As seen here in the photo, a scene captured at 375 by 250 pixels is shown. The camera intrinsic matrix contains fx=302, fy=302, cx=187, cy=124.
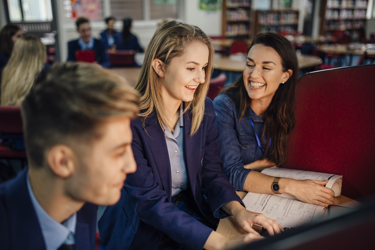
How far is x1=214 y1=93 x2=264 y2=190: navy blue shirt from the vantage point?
136 cm

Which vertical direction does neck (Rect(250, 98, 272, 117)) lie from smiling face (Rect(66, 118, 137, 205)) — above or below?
below

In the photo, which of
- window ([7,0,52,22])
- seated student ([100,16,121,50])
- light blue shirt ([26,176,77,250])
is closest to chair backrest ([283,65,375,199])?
light blue shirt ([26,176,77,250])

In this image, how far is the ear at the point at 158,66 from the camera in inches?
45.3

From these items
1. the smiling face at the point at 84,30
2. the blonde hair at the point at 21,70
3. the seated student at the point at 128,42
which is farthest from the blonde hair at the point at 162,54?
the seated student at the point at 128,42

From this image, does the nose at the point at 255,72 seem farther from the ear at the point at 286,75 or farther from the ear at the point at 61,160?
the ear at the point at 61,160

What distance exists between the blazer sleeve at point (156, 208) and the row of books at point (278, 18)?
9.68 meters

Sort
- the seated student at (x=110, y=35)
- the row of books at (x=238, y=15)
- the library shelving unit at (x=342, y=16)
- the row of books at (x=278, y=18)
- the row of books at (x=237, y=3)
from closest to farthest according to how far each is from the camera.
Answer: the seated student at (x=110, y=35) < the row of books at (x=237, y=3) < the row of books at (x=238, y=15) < the row of books at (x=278, y=18) < the library shelving unit at (x=342, y=16)

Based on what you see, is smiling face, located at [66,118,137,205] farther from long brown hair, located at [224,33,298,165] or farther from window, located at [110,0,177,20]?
window, located at [110,0,177,20]

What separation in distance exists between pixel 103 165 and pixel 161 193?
502mm

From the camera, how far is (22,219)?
647 millimetres

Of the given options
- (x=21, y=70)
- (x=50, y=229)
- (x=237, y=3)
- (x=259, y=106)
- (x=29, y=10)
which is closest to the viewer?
(x=50, y=229)

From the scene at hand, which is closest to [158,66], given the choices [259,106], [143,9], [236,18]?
[259,106]

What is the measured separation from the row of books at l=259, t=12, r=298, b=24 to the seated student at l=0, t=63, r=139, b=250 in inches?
395

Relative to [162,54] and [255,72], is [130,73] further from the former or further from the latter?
[162,54]
